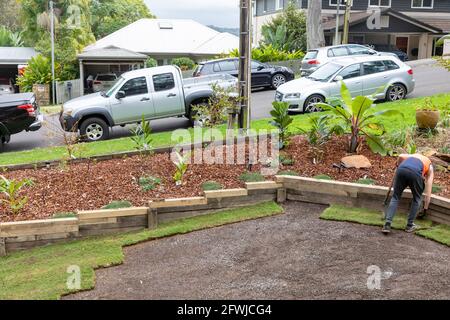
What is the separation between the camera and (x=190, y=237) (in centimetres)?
742

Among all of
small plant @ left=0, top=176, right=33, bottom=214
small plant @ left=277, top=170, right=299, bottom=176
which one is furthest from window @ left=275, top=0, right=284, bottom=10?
small plant @ left=0, top=176, right=33, bottom=214

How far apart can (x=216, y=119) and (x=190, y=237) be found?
3.68 m

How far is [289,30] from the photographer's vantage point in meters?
36.4

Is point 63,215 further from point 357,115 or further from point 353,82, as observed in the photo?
point 353,82

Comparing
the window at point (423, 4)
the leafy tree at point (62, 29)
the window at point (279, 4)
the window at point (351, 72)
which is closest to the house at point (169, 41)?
the leafy tree at point (62, 29)

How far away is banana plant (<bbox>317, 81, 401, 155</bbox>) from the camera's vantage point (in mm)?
9336

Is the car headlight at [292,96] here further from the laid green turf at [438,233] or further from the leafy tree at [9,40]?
the leafy tree at [9,40]

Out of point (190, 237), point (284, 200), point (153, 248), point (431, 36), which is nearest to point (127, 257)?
point (153, 248)

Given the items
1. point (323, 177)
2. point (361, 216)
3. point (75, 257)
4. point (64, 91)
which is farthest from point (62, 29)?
point (361, 216)

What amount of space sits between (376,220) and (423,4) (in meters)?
40.6

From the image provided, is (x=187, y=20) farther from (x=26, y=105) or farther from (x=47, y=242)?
(x=47, y=242)

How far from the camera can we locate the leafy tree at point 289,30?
3541cm

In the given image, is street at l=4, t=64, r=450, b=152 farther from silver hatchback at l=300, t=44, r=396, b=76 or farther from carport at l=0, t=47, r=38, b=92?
carport at l=0, t=47, r=38, b=92

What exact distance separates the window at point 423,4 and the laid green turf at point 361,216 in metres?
39.6
